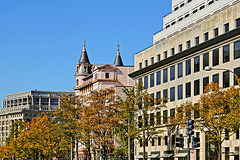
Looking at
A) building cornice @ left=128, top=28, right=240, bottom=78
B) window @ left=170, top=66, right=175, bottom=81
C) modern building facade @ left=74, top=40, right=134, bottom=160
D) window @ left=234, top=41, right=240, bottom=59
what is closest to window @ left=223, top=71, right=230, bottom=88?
window @ left=234, top=41, right=240, bottom=59

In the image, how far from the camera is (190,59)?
254 feet

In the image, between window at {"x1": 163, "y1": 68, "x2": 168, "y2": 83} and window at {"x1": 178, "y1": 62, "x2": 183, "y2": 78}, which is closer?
window at {"x1": 178, "y1": 62, "x2": 183, "y2": 78}

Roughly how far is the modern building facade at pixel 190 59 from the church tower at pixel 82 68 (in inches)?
2337

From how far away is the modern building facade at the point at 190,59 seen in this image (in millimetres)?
66375

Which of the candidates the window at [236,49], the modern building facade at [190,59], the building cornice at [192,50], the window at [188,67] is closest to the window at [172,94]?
the modern building facade at [190,59]

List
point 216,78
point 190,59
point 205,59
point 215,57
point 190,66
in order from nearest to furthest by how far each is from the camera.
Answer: point 216,78
point 215,57
point 205,59
point 190,66
point 190,59

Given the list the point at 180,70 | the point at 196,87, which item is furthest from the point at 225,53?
the point at 180,70

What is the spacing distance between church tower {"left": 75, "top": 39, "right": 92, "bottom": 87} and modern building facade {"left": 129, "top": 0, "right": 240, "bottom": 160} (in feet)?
195

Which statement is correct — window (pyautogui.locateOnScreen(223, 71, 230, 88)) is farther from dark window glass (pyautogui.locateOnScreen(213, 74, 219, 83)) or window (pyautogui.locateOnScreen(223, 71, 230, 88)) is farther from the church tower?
the church tower

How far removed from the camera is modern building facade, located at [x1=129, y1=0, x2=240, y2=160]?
218 ft

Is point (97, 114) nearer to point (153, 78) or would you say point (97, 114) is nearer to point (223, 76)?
point (153, 78)

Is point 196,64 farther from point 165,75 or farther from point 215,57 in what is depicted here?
point 165,75

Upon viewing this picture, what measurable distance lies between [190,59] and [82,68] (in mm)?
83241

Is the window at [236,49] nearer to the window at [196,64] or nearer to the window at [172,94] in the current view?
the window at [196,64]
